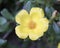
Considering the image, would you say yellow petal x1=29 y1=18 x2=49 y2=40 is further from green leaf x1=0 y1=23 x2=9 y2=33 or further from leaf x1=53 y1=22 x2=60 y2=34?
green leaf x1=0 y1=23 x2=9 y2=33

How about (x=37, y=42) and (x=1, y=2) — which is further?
(x=1, y=2)

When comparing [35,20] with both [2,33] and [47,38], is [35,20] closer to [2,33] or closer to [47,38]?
[47,38]

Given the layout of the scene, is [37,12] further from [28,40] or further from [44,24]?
[28,40]

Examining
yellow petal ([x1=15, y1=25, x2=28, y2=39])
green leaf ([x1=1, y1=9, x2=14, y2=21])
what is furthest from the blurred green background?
yellow petal ([x1=15, y1=25, x2=28, y2=39])

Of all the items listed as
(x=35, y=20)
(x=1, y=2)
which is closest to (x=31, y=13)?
(x=35, y=20)

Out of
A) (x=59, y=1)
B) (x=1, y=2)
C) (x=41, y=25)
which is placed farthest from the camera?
(x=1, y=2)

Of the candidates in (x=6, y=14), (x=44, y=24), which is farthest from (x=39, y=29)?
(x=6, y=14)
